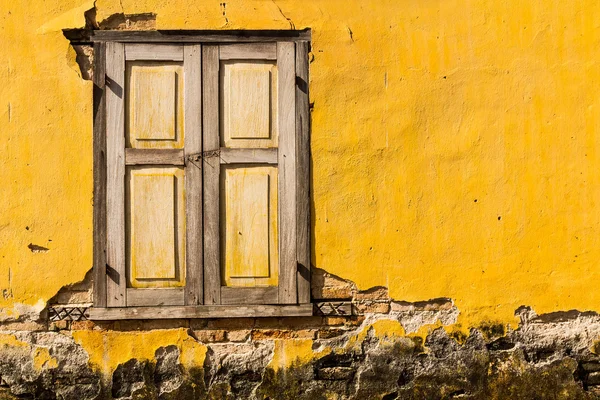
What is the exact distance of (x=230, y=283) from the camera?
3.95 metres

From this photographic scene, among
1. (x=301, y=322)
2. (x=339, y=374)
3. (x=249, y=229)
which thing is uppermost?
(x=249, y=229)

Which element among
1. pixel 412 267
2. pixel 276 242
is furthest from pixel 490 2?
pixel 276 242

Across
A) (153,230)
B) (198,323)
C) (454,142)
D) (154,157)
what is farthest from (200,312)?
(454,142)

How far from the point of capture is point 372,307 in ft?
13.1

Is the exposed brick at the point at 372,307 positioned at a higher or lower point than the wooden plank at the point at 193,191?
lower

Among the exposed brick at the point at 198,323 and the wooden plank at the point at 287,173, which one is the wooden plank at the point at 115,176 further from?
the wooden plank at the point at 287,173

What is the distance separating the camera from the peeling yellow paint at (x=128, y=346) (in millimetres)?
3900

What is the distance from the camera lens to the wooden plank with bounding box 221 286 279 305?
3936mm

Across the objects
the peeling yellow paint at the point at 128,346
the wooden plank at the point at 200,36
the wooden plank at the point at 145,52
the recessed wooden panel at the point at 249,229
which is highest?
the wooden plank at the point at 200,36

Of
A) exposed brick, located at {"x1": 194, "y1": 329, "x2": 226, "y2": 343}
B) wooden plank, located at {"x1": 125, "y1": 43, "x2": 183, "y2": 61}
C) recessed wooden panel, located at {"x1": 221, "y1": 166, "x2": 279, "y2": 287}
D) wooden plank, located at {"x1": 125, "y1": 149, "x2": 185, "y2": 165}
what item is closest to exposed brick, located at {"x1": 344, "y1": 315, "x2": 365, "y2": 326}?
recessed wooden panel, located at {"x1": 221, "y1": 166, "x2": 279, "y2": 287}

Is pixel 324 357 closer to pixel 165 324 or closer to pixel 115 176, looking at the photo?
pixel 165 324

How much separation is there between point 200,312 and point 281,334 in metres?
0.50

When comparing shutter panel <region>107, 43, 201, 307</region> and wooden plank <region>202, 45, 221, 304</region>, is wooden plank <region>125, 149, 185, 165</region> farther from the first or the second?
wooden plank <region>202, 45, 221, 304</region>

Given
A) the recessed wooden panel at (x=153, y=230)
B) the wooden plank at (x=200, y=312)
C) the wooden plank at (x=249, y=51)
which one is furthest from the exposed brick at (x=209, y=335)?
the wooden plank at (x=249, y=51)
